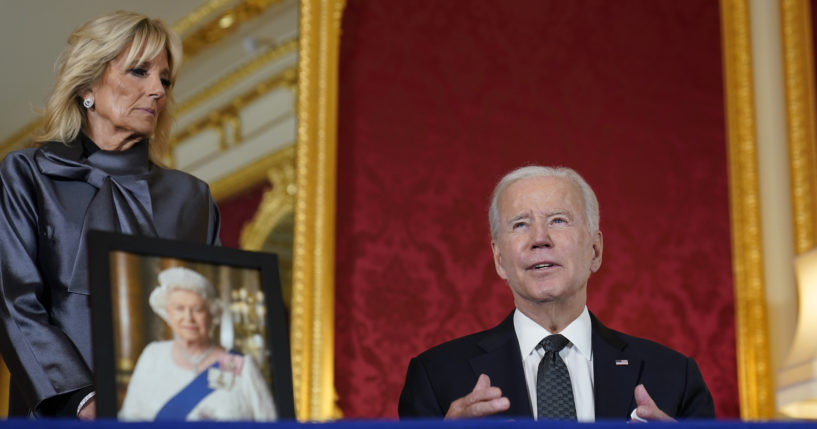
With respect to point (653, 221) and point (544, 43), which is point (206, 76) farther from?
point (653, 221)

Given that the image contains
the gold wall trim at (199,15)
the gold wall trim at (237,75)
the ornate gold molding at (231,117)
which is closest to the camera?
the ornate gold molding at (231,117)

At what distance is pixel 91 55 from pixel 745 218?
2.72 meters

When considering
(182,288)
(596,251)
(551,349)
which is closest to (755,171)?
(596,251)

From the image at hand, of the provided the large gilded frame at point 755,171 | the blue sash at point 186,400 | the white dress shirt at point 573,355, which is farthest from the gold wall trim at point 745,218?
the blue sash at point 186,400

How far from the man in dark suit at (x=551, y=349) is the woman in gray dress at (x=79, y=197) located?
0.46 m

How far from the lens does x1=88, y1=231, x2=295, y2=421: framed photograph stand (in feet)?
3.58

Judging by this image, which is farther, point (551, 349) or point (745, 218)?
point (745, 218)

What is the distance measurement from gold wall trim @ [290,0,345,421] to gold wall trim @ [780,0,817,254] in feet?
5.31

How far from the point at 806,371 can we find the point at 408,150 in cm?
152

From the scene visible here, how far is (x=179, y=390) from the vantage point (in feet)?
3.60

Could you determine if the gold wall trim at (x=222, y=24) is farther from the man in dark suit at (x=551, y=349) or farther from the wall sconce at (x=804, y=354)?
the man in dark suit at (x=551, y=349)

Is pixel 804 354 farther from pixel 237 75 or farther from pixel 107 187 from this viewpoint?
pixel 237 75

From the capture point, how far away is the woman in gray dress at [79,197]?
1399 millimetres

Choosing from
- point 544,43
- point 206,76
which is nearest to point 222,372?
point 544,43
